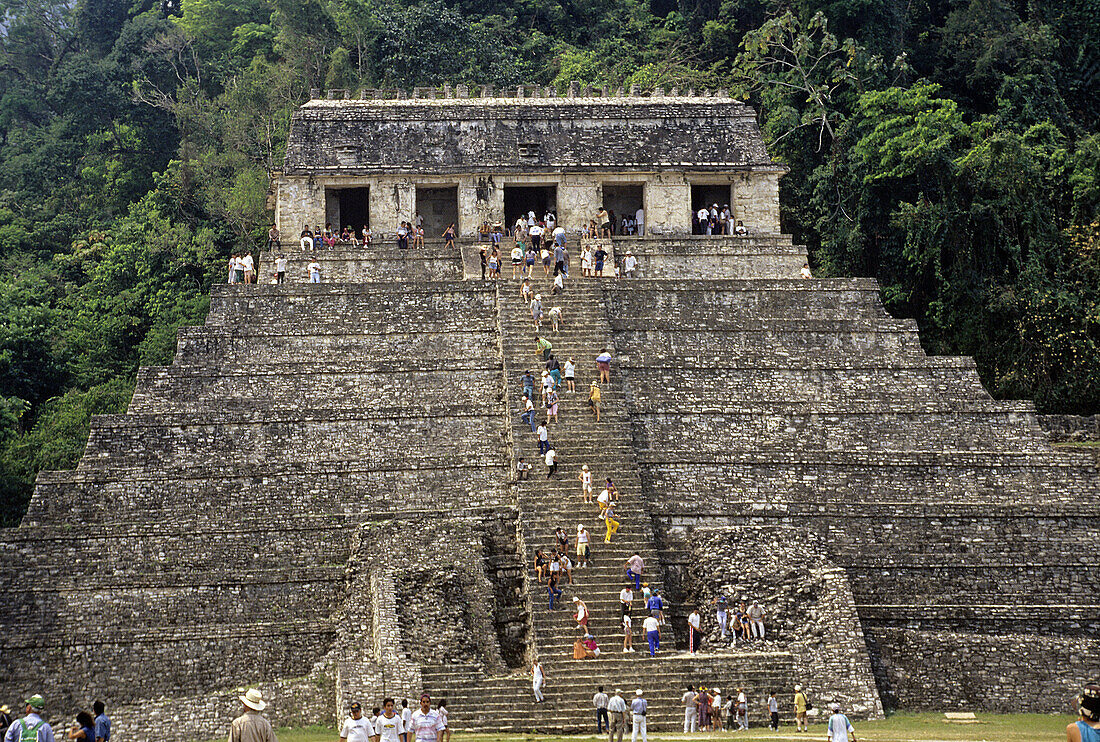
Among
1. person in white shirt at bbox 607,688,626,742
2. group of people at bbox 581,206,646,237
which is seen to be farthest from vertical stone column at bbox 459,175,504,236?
person in white shirt at bbox 607,688,626,742

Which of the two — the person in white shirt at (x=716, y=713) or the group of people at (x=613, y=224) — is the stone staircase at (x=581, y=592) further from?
the group of people at (x=613, y=224)

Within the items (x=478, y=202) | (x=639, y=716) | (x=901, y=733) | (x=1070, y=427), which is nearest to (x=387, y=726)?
(x=639, y=716)

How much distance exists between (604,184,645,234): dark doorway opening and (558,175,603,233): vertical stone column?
1.72m

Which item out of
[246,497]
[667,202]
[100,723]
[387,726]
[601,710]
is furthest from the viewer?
[667,202]

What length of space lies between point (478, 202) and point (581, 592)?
15937mm

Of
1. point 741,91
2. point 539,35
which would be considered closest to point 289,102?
point 539,35

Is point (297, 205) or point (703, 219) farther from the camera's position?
point (703, 219)

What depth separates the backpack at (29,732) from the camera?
1585cm

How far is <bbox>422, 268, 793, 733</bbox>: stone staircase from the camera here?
2172 cm

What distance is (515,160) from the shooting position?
38.0m

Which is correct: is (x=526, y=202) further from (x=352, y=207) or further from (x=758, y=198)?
(x=758, y=198)

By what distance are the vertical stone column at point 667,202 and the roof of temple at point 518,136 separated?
1.36 feet

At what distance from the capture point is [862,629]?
24.1m

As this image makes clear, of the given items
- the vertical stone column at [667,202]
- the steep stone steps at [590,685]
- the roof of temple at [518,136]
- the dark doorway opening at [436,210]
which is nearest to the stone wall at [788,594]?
the steep stone steps at [590,685]
